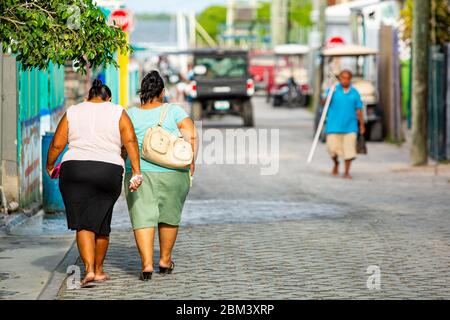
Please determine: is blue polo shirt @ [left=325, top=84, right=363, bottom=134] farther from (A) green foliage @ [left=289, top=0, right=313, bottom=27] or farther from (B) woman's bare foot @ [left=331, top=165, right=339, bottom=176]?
(A) green foliage @ [left=289, top=0, right=313, bottom=27]

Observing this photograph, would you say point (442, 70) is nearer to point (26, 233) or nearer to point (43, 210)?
point (43, 210)

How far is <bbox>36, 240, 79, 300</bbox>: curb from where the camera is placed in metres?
9.97

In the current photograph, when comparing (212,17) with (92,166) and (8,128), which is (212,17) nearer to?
(8,128)

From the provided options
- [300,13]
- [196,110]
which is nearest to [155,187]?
[196,110]

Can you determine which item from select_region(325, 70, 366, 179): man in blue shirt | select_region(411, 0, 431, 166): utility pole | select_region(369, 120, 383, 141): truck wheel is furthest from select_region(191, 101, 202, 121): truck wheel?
select_region(325, 70, 366, 179): man in blue shirt

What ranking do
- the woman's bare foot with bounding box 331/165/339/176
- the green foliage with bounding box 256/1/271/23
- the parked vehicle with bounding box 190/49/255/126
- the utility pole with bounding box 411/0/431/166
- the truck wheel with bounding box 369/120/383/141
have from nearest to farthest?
1. the woman's bare foot with bounding box 331/165/339/176
2. the utility pole with bounding box 411/0/431/166
3. the truck wheel with bounding box 369/120/383/141
4. the parked vehicle with bounding box 190/49/255/126
5. the green foliage with bounding box 256/1/271/23

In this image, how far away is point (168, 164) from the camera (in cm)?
1056

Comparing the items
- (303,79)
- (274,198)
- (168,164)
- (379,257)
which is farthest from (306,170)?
(303,79)

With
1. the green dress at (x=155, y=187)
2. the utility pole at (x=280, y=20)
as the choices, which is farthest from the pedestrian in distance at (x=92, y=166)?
the utility pole at (x=280, y=20)

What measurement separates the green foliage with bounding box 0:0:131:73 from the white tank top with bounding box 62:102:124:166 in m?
0.45

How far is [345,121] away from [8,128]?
7016 millimetres

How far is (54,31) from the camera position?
10.4 m

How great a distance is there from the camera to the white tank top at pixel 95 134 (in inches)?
407

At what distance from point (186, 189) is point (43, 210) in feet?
17.2
